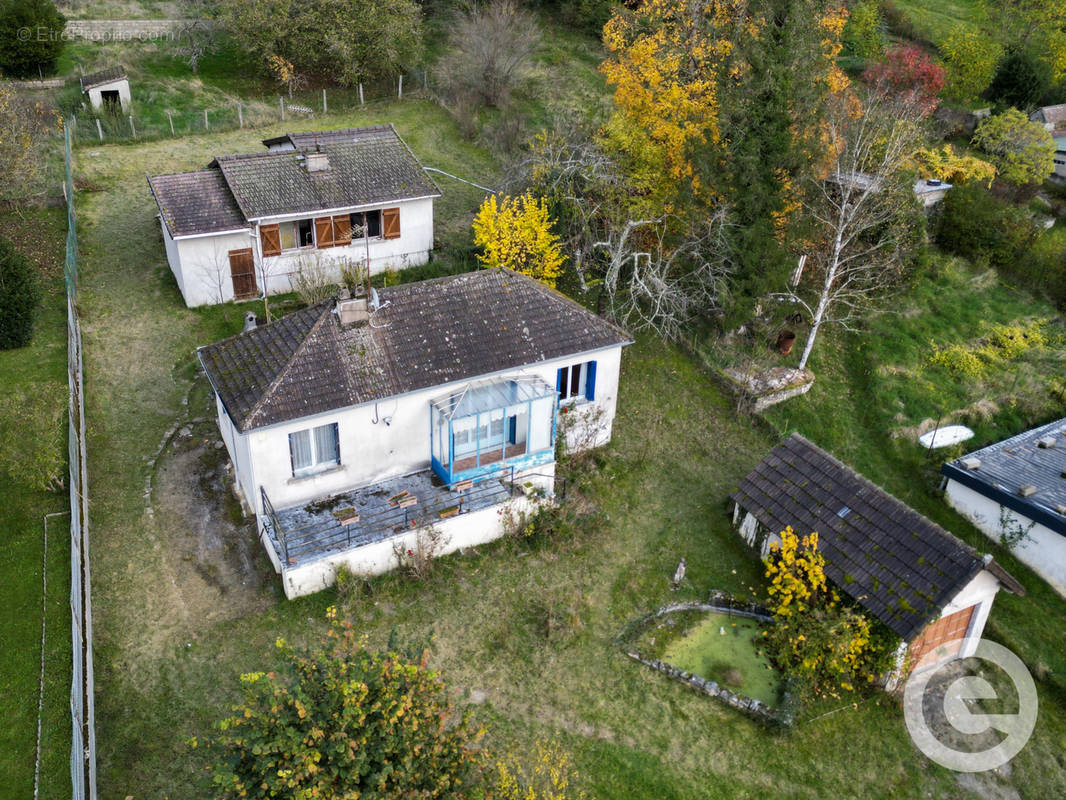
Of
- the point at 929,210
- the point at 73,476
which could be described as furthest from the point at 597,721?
the point at 929,210

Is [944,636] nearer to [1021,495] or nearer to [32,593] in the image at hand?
[1021,495]

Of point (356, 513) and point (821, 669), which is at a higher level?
point (356, 513)

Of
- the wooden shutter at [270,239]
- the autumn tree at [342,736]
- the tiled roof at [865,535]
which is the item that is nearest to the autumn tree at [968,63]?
the tiled roof at [865,535]

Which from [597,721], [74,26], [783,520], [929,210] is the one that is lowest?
[597,721]

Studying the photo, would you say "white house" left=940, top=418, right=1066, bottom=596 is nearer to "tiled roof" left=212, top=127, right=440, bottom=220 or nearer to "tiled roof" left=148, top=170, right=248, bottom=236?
"tiled roof" left=212, top=127, right=440, bottom=220

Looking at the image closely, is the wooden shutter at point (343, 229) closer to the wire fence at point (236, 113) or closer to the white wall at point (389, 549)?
the white wall at point (389, 549)

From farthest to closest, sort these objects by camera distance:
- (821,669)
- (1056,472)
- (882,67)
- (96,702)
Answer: (882,67)
(1056,472)
(821,669)
(96,702)

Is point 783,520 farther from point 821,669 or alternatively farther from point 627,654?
point 627,654

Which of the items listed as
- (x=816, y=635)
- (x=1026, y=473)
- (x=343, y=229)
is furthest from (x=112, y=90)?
(x=1026, y=473)
